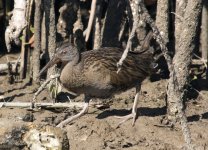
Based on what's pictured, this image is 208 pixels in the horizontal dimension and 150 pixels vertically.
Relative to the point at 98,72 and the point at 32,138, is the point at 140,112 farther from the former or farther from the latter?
the point at 32,138

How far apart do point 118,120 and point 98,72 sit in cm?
58

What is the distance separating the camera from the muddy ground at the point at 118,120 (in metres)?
7.19

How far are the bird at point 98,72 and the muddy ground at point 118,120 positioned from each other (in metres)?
0.20

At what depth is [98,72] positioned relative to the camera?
7.71 metres

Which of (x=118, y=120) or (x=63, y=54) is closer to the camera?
(x=118, y=120)

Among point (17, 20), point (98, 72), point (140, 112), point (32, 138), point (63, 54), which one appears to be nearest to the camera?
point (32, 138)

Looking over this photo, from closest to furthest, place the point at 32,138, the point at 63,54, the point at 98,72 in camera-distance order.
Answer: the point at 32,138
the point at 98,72
the point at 63,54

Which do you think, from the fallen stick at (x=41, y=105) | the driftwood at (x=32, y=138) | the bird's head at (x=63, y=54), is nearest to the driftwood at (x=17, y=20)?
the bird's head at (x=63, y=54)

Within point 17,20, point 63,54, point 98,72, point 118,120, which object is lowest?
point 118,120

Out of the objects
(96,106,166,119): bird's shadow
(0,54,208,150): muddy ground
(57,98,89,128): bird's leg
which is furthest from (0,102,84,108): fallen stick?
(96,106,166,119): bird's shadow

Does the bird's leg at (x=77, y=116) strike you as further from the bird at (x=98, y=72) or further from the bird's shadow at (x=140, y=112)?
the bird's shadow at (x=140, y=112)

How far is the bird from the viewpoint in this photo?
7.70 meters

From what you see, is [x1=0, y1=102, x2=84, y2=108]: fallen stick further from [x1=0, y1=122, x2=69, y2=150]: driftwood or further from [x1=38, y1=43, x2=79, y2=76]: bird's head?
[x1=0, y1=122, x2=69, y2=150]: driftwood

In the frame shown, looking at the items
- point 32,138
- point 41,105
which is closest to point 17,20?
point 41,105
